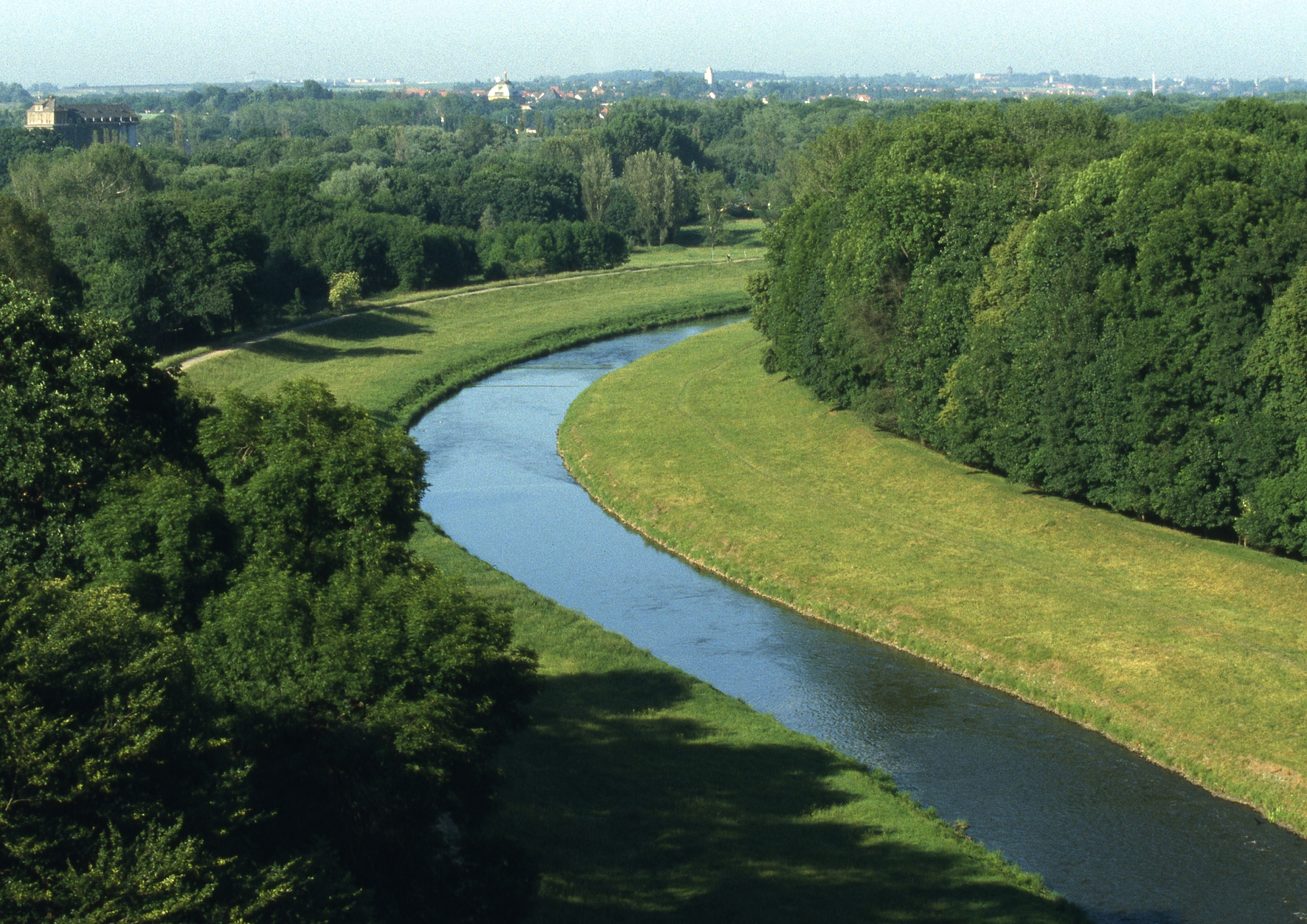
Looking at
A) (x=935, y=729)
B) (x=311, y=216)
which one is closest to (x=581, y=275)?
(x=311, y=216)

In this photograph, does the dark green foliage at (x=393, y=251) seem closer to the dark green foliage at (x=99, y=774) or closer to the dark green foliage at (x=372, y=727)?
the dark green foliage at (x=372, y=727)

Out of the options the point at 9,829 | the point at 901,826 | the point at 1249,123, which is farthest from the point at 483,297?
the point at 9,829

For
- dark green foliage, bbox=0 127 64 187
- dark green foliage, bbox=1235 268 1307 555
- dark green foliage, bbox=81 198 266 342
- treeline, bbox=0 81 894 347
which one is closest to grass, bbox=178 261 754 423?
dark green foliage, bbox=81 198 266 342

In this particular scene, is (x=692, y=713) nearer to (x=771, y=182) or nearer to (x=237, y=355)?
(x=237, y=355)

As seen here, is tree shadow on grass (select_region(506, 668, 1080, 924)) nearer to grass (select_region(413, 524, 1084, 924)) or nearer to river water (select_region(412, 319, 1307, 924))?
grass (select_region(413, 524, 1084, 924))

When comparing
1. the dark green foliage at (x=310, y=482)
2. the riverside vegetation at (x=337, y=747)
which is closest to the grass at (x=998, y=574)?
the riverside vegetation at (x=337, y=747)

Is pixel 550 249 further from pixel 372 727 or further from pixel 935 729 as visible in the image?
pixel 372 727
